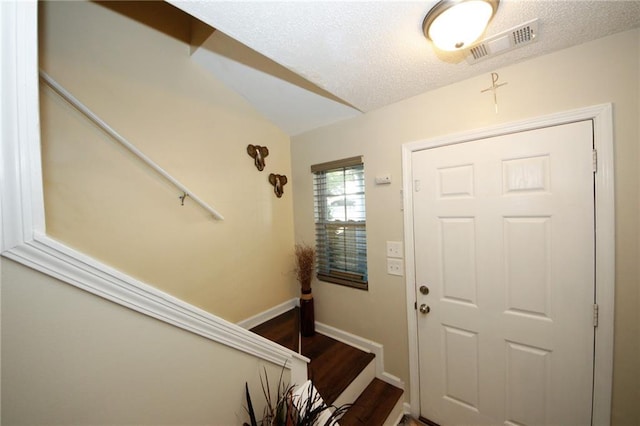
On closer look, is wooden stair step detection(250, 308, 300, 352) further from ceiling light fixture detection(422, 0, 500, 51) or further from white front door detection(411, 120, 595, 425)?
ceiling light fixture detection(422, 0, 500, 51)

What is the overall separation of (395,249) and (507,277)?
2.28 ft

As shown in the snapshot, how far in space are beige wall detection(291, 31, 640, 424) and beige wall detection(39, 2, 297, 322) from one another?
2.01 feet

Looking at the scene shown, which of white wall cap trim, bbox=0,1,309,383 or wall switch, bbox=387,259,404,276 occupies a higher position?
white wall cap trim, bbox=0,1,309,383

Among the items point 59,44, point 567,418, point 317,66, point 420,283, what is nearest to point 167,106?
point 59,44

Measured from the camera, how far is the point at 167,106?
1733mm

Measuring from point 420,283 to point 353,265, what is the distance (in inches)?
24.2

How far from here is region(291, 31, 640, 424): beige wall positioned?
110 centimetres

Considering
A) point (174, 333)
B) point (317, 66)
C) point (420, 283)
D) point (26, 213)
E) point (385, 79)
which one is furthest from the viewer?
point (420, 283)

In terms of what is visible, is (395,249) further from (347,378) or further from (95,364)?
(95,364)

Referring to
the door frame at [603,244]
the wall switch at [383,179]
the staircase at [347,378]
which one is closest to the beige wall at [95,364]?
the staircase at [347,378]

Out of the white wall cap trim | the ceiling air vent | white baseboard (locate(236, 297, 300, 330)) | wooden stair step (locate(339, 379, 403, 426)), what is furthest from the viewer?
white baseboard (locate(236, 297, 300, 330))

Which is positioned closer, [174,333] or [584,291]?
[174,333]

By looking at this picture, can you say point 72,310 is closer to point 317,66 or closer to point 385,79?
point 317,66

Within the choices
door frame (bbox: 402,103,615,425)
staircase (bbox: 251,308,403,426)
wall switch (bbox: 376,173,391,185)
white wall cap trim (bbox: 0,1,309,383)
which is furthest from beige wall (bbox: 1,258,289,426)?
door frame (bbox: 402,103,615,425)
